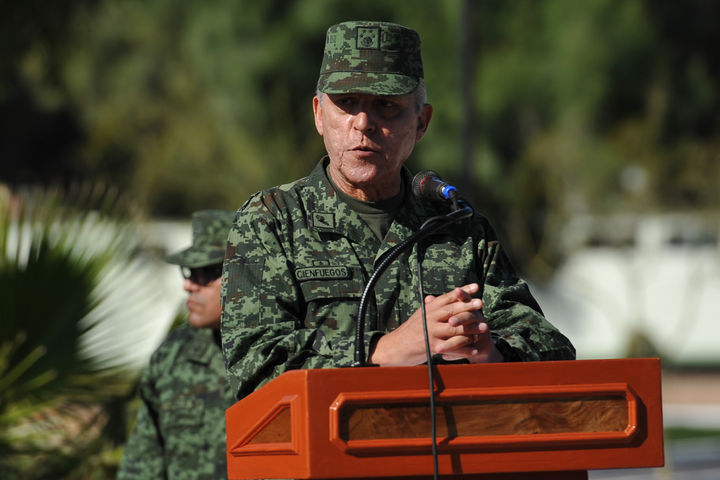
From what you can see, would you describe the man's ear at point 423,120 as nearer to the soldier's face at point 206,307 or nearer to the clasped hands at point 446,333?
the clasped hands at point 446,333

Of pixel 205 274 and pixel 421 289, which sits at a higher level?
pixel 205 274

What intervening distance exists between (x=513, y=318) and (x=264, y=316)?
594mm

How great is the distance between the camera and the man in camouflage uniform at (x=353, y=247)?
262 centimetres

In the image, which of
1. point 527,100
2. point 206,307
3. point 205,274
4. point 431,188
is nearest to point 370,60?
point 431,188

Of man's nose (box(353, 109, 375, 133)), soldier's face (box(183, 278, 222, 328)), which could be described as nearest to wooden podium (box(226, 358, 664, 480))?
man's nose (box(353, 109, 375, 133))

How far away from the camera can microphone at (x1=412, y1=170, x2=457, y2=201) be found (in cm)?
262

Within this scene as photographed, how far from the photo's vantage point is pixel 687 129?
27.9 metres

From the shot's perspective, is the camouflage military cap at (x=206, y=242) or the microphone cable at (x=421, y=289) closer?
the microphone cable at (x=421, y=289)

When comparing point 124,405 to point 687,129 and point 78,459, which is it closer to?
point 78,459

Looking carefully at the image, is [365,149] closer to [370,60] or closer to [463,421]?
[370,60]


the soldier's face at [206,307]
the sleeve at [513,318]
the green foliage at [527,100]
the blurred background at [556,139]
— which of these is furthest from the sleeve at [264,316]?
the green foliage at [527,100]

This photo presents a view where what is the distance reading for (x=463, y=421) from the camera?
2199mm

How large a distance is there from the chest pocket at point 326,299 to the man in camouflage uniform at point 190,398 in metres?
2.15

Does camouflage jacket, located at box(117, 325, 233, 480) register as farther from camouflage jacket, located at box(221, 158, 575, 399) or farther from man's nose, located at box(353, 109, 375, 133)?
man's nose, located at box(353, 109, 375, 133)
